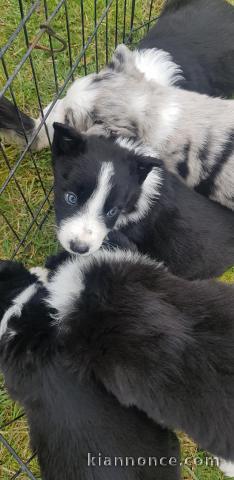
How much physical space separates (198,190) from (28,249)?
1.34 m

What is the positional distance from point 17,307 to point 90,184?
30.8 inches

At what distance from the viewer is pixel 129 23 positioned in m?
4.53

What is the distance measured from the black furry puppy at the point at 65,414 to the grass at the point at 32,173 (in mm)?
859

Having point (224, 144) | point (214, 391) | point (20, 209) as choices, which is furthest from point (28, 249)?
point (214, 391)

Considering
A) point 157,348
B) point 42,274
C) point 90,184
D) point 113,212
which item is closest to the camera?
point 157,348

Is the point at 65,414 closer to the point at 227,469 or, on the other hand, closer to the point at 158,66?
the point at 227,469

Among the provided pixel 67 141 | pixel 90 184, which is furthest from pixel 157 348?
pixel 67 141

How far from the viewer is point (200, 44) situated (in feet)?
12.8

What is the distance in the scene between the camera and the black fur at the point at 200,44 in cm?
386

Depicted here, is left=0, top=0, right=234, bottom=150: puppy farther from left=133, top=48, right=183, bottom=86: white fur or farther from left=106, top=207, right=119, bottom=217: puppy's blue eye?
left=106, top=207, right=119, bottom=217: puppy's blue eye

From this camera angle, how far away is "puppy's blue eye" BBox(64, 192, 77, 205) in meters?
2.77

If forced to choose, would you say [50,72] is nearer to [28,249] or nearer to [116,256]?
[28,249]

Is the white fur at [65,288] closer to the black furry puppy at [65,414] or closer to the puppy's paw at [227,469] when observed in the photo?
the black furry puppy at [65,414]

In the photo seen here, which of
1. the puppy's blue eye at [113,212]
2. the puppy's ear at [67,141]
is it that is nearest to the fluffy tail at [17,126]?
the puppy's ear at [67,141]
